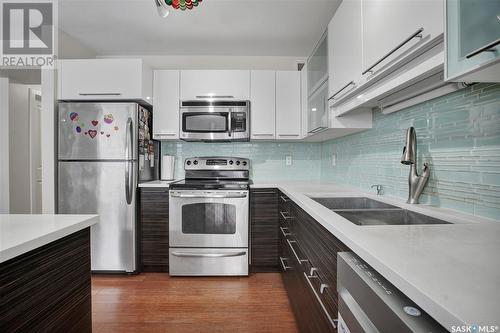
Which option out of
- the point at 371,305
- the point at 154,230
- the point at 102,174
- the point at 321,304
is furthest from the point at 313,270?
the point at 102,174

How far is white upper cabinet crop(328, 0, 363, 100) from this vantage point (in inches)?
59.0

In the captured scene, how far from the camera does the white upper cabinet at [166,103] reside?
2.89 m

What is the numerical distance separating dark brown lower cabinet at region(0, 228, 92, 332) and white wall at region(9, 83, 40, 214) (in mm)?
3265

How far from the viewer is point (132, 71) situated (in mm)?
2635

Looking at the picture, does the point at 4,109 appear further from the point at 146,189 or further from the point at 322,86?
the point at 322,86

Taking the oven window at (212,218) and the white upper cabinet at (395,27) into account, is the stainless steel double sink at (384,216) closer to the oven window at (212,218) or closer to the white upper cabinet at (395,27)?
the white upper cabinet at (395,27)

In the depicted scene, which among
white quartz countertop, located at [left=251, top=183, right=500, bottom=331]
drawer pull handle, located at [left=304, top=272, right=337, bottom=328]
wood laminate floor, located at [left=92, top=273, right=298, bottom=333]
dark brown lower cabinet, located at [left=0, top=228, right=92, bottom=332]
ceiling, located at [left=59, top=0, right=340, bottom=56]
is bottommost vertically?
wood laminate floor, located at [left=92, top=273, right=298, bottom=333]

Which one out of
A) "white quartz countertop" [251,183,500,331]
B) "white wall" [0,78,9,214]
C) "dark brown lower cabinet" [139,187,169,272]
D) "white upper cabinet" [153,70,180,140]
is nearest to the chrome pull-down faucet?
"white quartz countertop" [251,183,500,331]

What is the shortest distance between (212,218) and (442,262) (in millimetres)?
2170

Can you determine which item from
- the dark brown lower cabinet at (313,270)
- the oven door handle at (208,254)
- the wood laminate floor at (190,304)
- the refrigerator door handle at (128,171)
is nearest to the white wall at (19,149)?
the wood laminate floor at (190,304)

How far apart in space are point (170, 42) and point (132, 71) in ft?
2.05

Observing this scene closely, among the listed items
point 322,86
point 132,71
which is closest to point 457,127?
point 322,86

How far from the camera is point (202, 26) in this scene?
263cm

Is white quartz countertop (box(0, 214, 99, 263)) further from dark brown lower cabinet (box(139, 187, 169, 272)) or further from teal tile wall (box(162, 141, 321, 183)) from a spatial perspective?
teal tile wall (box(162, 141, 321, 183))
